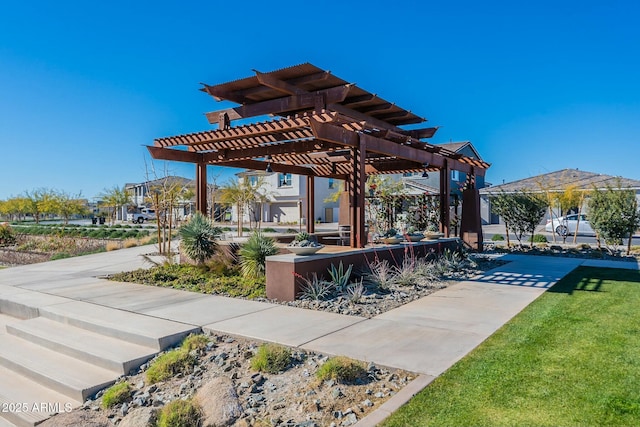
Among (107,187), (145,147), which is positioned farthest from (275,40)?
(107,187)

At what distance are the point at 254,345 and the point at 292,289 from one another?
94.5 inches

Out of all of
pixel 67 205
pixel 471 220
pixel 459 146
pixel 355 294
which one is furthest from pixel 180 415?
pixel 67 205

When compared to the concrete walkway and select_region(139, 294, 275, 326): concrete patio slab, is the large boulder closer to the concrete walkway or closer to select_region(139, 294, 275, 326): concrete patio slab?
the concrete walkway

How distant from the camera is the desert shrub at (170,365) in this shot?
14.7 ft

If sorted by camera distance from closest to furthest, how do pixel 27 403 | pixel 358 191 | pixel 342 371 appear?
1. pixel 342 371
2. pixel 27 403
3. pixel 358 191

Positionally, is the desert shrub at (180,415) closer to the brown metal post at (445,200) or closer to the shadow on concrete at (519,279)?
the shadow on concrete at (519,279)

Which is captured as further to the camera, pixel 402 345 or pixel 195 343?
pixel 195 343

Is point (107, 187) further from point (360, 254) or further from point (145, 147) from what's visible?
point (360, 254)

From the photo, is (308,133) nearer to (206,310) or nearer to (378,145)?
(378,145)

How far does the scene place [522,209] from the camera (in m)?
15.7

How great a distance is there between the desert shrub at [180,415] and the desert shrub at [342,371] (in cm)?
112

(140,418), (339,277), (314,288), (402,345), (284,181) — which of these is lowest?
(140,418)

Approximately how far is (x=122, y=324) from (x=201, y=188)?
6574 mm

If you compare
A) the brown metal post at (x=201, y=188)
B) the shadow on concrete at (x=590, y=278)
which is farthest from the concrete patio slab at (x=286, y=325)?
the brown metal post at (x=201, y=188)
